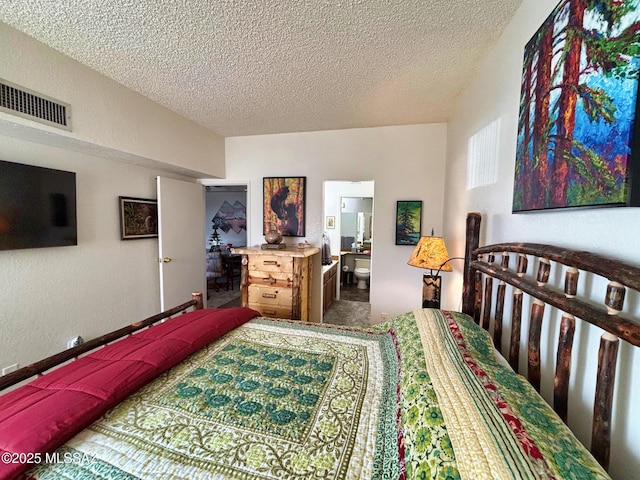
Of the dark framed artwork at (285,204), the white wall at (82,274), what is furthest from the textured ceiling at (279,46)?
the dark framed artwork at (285,204)

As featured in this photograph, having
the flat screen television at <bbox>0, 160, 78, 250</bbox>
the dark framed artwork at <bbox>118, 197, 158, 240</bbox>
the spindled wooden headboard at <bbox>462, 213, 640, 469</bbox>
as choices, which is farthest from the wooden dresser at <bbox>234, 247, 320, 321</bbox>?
the spindled wooden headboard at <bbox>462, 213, 640, 469</bbox>

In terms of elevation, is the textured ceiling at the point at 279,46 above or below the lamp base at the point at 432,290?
above

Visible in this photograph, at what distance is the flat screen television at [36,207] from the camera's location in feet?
5.86

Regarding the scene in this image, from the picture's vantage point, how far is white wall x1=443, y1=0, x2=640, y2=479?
646 mm

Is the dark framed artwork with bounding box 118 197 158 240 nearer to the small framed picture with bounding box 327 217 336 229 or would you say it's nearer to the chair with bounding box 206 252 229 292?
the chair with bounding box 206 252 229 292

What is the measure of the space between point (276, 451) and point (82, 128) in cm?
251

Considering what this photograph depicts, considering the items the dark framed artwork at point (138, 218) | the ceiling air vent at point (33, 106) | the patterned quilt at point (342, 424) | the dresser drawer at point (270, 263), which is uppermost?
the ceiling air vent at point (33, 106)

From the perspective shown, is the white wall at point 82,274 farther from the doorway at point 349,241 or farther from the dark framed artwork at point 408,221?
the dark framed artwork at point 408,221

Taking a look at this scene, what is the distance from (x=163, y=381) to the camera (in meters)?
1.17

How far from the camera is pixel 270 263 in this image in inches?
113

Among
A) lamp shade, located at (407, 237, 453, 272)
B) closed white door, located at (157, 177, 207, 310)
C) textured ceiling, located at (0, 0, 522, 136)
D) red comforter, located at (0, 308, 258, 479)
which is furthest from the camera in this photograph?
Answer: closed white door, located at (157, 177, 207, 310)

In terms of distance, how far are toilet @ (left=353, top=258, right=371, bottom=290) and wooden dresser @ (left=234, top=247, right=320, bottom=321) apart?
2.49 metres

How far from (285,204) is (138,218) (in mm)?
1661

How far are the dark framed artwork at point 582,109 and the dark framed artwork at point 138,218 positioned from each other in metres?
3.30
